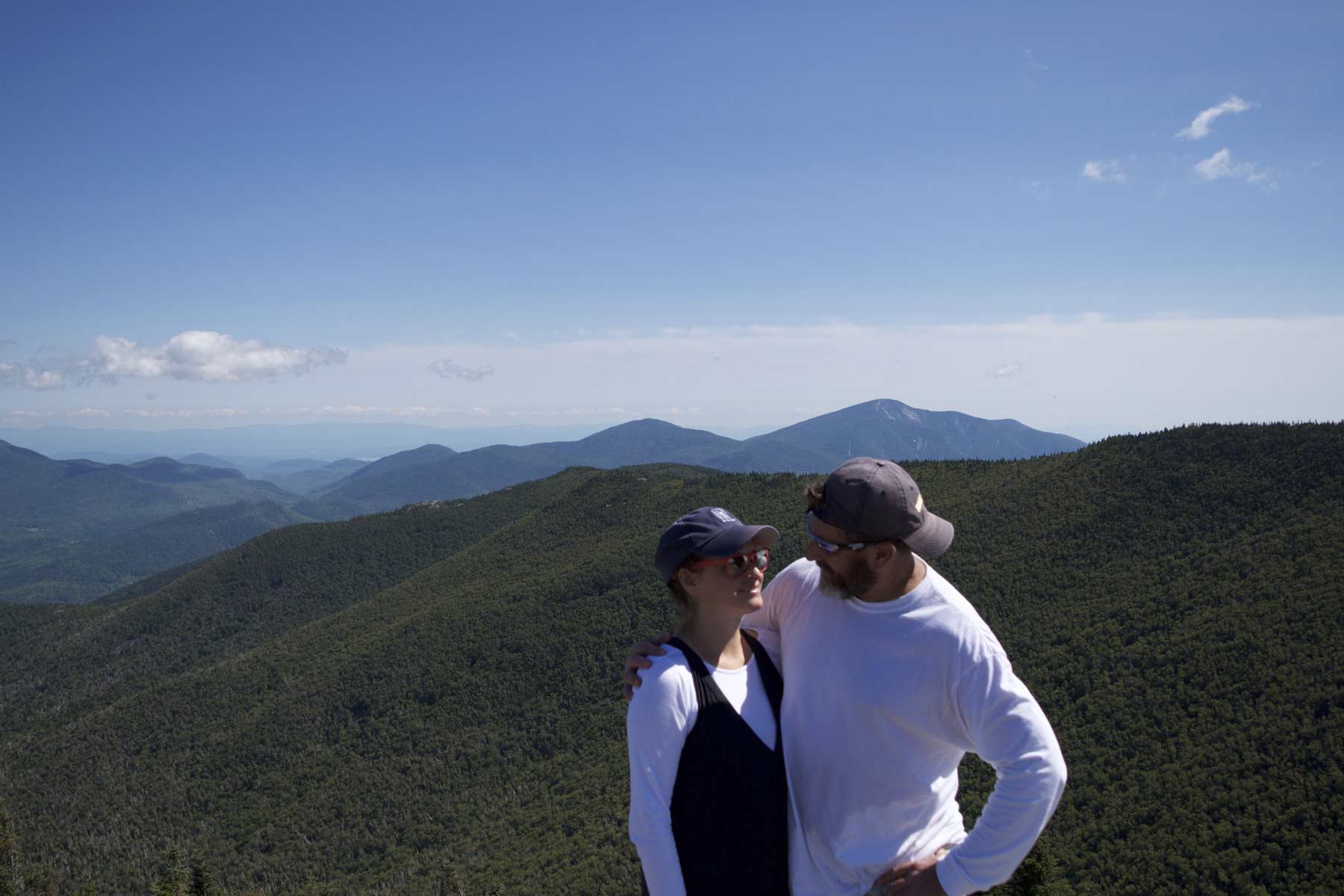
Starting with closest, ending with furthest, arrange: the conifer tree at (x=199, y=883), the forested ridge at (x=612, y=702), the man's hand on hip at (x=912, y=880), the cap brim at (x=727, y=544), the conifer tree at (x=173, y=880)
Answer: the man's hand on hip at (x=912, y=880)
the cap brim at (x=727, y=544)
the forested ridge at (x=612, y=702)
the conifer tree at (x=199, y=883)
the conifer tree at (x=173, y=880)

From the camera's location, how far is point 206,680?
66000 millimetres

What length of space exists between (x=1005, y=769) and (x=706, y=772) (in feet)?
3.84

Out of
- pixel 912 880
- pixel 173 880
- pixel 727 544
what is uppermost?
pixel 727 544

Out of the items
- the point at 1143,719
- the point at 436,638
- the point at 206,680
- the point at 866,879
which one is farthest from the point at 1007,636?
the point at 206,680

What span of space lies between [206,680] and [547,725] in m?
36.6

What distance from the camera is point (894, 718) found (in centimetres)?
303

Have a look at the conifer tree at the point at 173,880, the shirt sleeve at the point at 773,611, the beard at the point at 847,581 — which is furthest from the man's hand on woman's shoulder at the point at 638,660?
the conifer tree at the point at 173,880

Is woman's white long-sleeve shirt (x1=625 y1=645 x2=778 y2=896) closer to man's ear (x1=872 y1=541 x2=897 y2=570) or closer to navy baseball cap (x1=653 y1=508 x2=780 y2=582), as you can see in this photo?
navy baseball cap (x1=653 y1=508 x2=780 y2=582)

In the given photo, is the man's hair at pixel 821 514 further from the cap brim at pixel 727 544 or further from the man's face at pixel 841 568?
the cap brim at pixel 727 544

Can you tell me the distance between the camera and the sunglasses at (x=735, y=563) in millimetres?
3406

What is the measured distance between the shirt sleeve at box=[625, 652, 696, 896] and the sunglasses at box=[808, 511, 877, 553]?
85 centimetres

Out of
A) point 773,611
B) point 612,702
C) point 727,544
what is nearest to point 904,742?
point 773,611

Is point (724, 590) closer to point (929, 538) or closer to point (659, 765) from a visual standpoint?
point (659, 765)

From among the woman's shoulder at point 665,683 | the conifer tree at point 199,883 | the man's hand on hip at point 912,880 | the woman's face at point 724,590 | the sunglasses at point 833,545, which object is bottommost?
the conifer tree at point 199,883
